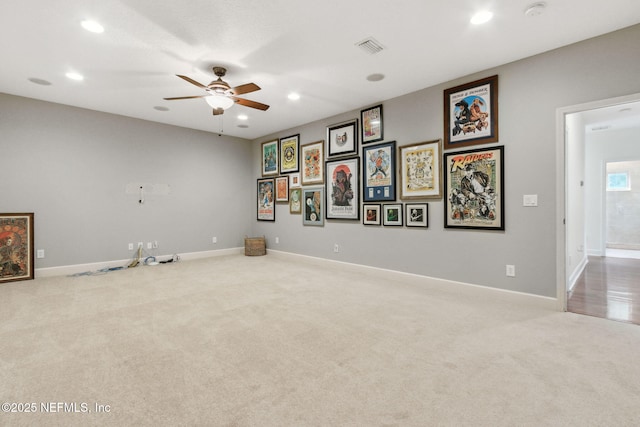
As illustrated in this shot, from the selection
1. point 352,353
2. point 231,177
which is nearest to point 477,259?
point 352,353

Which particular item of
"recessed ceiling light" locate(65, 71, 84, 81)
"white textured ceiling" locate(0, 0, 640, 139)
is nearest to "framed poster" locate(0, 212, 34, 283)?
"white textured ceiling" locate(0, 0, 640, 139)

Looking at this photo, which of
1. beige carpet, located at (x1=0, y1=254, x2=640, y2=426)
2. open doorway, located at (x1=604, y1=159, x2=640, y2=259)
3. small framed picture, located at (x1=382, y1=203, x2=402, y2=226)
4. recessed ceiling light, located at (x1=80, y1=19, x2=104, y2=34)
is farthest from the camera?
open doorway, located at (x1=604, y1=159, x2=640, y2=259)

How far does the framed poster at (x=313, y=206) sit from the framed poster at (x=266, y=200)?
3.51 ft

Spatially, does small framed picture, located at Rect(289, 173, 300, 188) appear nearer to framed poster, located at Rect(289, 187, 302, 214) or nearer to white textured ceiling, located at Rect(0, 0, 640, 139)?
framed poster, located at Rect(289, 187, 302, 214)

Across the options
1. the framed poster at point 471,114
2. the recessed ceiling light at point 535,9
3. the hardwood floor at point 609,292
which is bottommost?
the hardwood floor at point 609,292

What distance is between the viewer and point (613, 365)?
83.0 inches

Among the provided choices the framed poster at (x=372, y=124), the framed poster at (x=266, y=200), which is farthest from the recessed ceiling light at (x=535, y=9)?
the framed poster at (x=266, y=200)

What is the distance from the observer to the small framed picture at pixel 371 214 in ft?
15.8

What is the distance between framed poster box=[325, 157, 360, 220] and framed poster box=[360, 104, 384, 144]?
1.35 ft

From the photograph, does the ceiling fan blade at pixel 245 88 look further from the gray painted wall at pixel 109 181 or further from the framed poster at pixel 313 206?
the gray painted wall at pixel 109 181

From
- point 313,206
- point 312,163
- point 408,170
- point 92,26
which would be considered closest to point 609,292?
point 408,170

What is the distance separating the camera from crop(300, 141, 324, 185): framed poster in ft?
18.7

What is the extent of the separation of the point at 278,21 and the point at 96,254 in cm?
502

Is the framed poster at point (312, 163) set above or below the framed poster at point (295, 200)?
above
